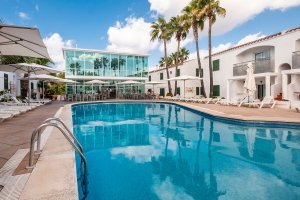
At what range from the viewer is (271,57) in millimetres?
18109

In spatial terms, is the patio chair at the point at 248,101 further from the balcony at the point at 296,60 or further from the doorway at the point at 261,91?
the doorway at the point at 261,91

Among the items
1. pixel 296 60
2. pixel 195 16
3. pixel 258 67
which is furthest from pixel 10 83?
pixel 296 60

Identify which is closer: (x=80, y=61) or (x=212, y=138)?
(x=212, y=138)

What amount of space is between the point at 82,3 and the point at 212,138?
21.1 m

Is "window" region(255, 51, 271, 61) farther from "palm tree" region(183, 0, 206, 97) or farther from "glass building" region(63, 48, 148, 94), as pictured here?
"glass building" region(63, 48, 148, 94)

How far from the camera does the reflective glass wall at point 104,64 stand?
91.8 feet

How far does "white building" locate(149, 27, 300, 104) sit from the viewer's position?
14992 millimetres

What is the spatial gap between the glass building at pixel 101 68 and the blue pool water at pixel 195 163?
21464mm

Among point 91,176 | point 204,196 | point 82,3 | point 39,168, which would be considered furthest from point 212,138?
point 82,3

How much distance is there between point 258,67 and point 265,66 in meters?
0.76

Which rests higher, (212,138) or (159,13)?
(159,13)

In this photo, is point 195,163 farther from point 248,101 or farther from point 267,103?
point 248,101

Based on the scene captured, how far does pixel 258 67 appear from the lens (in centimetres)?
1836

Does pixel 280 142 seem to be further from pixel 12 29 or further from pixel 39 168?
pixel 12 29
